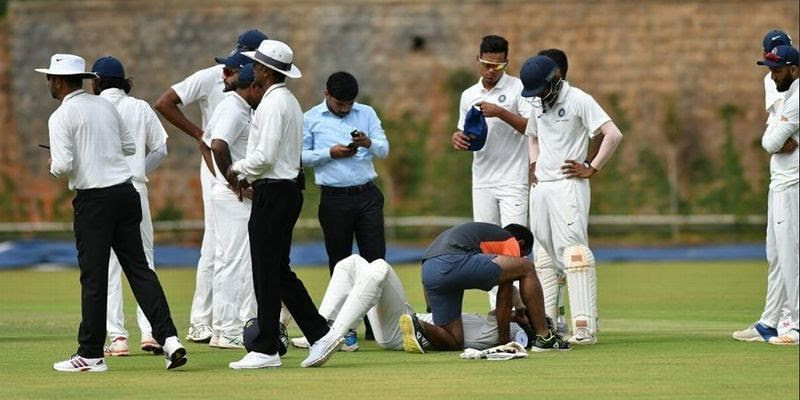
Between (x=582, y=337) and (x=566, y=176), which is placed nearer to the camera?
(x=582, y=337)

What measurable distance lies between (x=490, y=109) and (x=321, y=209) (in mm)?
1421

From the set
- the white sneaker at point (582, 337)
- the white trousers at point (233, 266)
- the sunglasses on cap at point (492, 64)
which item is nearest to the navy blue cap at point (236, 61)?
the white trousers at point (233, 266)

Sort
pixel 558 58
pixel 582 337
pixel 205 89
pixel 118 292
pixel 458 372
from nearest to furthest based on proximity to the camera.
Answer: pixel 458 372 < pixel 582 337 < pixel 118 292 < pixel 558 58 < pixel 205 89

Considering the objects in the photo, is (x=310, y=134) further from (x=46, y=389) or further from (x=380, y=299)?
(x=46, y=389)

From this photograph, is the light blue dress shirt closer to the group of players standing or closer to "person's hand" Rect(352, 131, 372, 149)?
the group of players standing

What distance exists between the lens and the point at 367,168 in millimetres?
12930

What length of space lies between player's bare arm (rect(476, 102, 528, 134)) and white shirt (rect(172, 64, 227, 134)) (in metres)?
1.90

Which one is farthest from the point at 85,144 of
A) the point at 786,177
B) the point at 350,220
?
the point at 786,177

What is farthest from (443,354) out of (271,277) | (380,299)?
(271,277)

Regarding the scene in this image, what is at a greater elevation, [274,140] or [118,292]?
[274,140]

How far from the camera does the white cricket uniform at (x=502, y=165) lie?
1337cm

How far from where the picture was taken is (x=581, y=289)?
12.1 metres

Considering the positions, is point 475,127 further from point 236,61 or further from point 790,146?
point 790,146

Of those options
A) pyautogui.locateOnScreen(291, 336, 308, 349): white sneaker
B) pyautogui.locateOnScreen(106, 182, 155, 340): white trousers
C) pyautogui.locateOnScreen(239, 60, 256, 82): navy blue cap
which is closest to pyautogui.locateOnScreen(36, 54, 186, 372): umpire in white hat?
pyautogui.locateOnScreen(106, 182, 155, 340): white trousers
